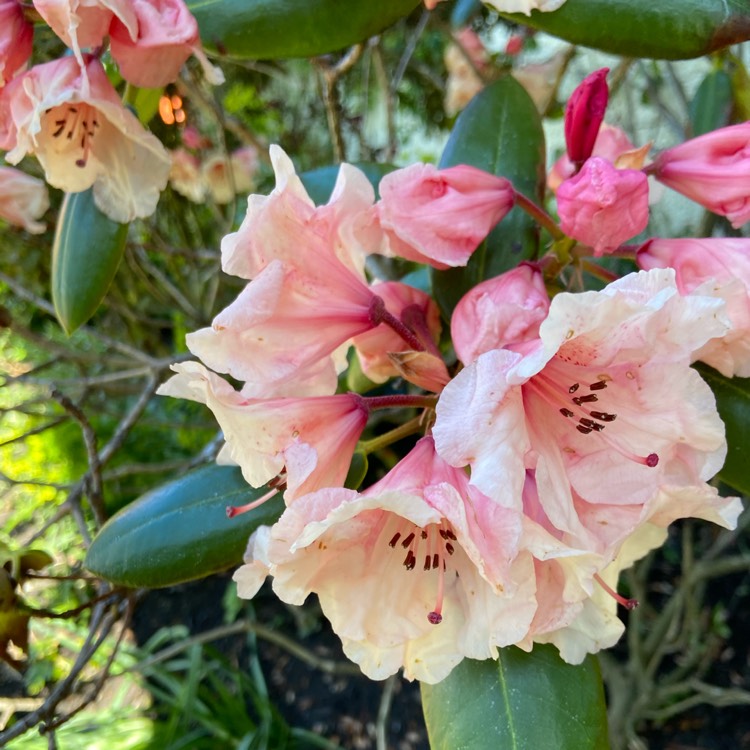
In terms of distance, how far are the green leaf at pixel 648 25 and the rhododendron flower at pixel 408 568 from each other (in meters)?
0.34

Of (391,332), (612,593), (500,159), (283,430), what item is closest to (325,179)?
(500,159)

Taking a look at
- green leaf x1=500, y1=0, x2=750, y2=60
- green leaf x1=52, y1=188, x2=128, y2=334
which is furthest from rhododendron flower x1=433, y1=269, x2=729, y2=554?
green leaf x1=52, y1=188, x2=128, y2=334

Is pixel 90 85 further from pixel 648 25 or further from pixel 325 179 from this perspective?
pixel 648 25

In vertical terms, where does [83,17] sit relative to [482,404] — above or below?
above

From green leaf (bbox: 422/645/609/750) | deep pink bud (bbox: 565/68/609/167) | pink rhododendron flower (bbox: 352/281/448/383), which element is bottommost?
green leaf (bbox: 422/645/609/750)

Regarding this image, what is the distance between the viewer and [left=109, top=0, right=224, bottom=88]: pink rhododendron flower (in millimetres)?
545

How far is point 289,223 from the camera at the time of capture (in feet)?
1.61

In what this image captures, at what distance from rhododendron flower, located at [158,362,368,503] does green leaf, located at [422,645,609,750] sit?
0.21 metres

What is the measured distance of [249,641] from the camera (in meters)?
2.04

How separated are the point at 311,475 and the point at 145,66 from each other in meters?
0.36

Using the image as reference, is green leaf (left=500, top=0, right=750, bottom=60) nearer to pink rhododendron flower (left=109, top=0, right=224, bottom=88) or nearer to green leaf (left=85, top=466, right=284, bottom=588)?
pink rhododendron flower (left=109, top=0, right=224, bottom=88)

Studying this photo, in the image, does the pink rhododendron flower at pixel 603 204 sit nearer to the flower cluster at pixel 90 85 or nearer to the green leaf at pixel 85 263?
the flower cluster at pixel 90 85

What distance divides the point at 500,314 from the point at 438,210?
0.11 m

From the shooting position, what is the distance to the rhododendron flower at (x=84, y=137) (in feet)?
1.87
